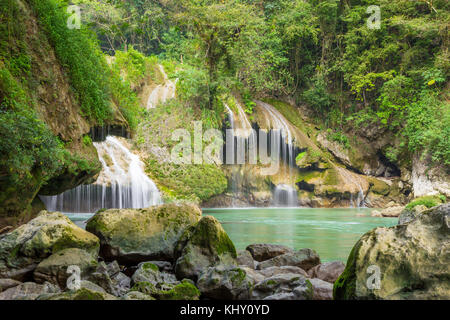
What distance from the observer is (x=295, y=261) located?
5.28 m

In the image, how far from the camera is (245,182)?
20328mm

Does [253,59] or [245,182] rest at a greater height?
[253,59]

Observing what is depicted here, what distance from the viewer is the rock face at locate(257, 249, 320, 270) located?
5.24 metres

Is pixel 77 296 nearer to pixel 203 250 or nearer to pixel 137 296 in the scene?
pixel 137 296

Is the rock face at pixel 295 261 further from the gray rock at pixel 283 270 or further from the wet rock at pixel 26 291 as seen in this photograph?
the wet rock at pixel 26 291

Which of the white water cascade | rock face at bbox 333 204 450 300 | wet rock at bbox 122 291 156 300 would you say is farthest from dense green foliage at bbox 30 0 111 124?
the white water cascade

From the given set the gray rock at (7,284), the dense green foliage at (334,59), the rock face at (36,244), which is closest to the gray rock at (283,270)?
the rock face at (36,244)

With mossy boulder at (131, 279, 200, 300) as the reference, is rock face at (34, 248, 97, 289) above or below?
above

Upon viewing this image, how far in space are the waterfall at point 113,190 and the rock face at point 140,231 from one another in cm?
736

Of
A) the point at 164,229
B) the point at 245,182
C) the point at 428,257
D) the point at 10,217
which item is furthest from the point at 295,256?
the point at 245,182

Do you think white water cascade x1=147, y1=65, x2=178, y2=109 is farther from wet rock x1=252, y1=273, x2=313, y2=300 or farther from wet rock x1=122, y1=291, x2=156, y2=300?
wet rock x1=122, y1=291, x2=156, y2=300

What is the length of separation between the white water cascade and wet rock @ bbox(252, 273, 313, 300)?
15986 millimetres
